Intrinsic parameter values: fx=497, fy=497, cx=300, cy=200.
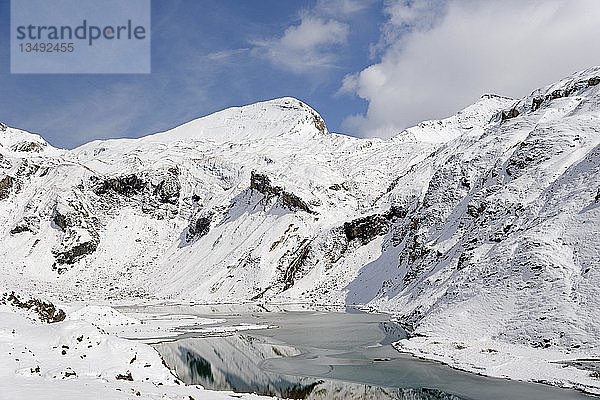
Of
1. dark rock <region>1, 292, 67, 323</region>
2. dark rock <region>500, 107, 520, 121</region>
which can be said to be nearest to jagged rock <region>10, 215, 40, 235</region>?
dark rock <region>1, 292, 67, 323</region>

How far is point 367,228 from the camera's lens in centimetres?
8756

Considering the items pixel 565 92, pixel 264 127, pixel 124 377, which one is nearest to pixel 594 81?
pixel 565 92

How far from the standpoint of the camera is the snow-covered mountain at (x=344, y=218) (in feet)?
132

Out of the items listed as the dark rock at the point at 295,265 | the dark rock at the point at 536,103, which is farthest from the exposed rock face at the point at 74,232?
the dark rock at the point at 536,103

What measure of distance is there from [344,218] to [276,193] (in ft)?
58.2

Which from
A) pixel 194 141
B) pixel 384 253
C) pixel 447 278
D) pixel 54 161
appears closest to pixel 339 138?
pixel 194 141

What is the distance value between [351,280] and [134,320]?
34700 millimetres

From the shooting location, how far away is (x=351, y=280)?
7912 cm

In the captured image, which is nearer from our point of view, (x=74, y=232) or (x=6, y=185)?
(x=74, y=232)

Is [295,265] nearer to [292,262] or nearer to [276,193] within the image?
[292,262]

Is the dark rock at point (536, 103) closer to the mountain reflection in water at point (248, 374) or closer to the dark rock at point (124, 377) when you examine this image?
the mountain reflection in water at point (248, 374)

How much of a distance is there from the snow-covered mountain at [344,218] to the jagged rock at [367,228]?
409 mm

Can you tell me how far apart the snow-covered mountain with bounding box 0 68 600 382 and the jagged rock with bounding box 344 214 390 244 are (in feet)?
1.34

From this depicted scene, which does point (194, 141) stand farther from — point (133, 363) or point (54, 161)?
point (133, 363)
